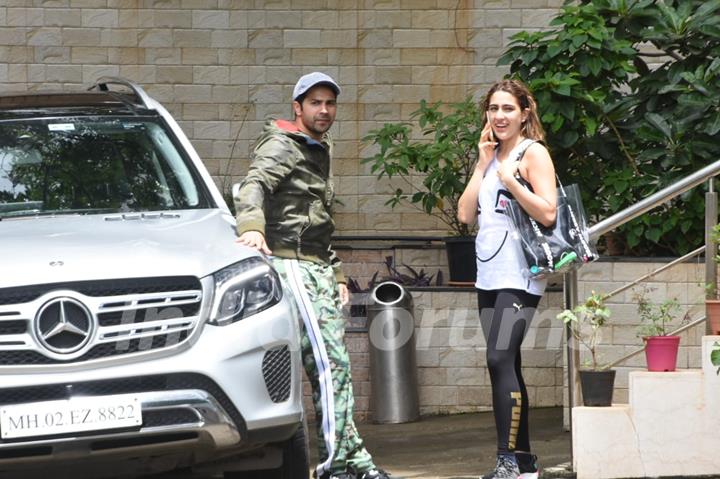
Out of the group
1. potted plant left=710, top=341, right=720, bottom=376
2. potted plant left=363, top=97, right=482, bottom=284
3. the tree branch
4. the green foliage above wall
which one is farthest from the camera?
potted plant left=363, top=97, right=482, bottom=284

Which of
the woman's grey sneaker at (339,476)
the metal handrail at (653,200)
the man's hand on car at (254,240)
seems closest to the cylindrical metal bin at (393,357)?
the metal handrail at (653,200)

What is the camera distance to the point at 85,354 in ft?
16.3

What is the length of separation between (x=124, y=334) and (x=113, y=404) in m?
0.28

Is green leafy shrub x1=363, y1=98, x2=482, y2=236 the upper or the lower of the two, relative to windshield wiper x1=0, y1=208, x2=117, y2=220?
upper

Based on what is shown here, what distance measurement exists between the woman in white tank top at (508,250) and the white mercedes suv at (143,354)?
93cm

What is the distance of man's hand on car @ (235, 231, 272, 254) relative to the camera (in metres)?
5.48

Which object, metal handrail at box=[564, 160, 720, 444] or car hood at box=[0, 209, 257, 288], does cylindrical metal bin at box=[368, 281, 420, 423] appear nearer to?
metal handrail at box=[564, 160, 720, 444]

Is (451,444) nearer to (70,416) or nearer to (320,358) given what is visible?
(320,358)

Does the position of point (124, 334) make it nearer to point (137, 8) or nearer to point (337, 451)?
point (337, 451)

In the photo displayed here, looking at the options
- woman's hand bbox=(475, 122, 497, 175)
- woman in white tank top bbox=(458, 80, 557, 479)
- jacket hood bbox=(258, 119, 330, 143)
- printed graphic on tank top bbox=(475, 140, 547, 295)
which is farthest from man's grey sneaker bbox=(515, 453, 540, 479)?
jacket hood bbox=(258, 119, 330, 143)

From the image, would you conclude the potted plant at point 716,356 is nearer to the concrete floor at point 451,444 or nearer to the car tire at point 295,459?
the concrete floor at point 451,444

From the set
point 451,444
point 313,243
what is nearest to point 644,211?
point 313,243

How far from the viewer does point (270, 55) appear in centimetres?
1059

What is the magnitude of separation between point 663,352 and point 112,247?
9.38 feet
